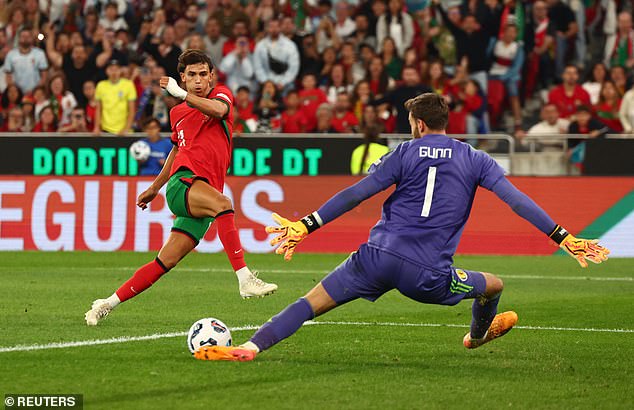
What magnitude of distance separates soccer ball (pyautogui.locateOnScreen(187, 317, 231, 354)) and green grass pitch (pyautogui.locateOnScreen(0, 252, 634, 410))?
148mm

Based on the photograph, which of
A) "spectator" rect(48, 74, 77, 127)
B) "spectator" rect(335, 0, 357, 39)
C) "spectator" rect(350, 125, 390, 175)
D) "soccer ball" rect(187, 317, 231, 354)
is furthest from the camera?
"spectator" rect(335, 0, 357, 39)

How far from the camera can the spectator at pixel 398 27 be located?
23000mm

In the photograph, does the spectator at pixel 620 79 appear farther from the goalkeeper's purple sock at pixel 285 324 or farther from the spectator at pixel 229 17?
the goalkeeper's purple sock at pixel 285 324

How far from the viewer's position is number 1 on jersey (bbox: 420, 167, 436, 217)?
806 cm

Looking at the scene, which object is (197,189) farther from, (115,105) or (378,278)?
(115,105)

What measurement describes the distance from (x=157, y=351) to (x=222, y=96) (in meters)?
2.37

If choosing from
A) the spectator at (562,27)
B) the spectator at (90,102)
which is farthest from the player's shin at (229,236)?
the spectator at (562,27)

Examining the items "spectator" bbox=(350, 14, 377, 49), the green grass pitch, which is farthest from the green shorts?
"spectator" bbox=(350, 14, 377, 49)

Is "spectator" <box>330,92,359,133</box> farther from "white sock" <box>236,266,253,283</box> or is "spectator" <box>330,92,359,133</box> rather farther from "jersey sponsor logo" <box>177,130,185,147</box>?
"white sock" <box>236,266,253,283</box>

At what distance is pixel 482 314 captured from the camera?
879 centimetres

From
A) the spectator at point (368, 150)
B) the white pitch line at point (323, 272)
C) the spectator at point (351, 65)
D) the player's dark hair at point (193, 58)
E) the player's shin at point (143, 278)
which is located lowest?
the white pitch line at point (323, 272)

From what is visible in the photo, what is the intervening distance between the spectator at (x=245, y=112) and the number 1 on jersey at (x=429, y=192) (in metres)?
13.4

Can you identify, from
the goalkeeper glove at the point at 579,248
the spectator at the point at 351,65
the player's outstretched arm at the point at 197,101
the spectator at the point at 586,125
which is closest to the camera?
the goalkeeper glove at the point at 579,248

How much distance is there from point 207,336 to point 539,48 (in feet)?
51.1
